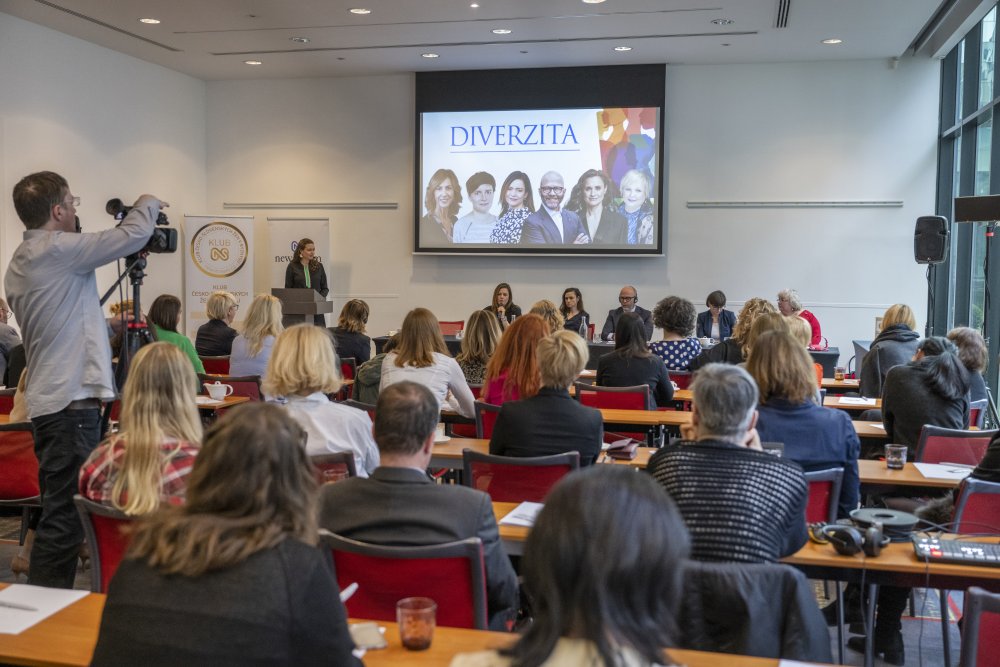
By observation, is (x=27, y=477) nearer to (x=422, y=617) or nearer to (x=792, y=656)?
(x=422, y=617)

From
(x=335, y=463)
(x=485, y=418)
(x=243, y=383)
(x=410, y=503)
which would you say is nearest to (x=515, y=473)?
(x=335, y=463)

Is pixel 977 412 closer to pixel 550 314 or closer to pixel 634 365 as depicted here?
pixel 634 365

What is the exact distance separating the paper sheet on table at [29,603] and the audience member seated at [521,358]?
102 inches

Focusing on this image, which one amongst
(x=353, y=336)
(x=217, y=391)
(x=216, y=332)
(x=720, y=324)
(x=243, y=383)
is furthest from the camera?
(x=720, y=324)

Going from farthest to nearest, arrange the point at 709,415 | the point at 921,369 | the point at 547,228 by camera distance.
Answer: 1. the point at 547,228
2. the point at 921,369
3. the point at 709,415

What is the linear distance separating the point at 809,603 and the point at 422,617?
0.84 meters

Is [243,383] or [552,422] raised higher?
[552,422]

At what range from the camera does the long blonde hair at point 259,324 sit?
21.5 feet

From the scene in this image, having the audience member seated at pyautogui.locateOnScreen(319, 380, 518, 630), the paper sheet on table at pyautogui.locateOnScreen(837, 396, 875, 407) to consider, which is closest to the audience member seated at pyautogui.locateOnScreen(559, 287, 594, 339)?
the paper sheet on table at pyautogui.locateOnScreen(837, 396, 875, 407)

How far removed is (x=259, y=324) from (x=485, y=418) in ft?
7.88

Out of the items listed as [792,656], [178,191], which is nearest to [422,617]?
[792,656]

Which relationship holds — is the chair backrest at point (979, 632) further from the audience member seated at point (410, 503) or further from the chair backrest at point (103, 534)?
the chair backrest at point (103, 534)

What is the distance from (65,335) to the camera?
3461mm

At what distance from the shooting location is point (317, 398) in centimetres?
374
